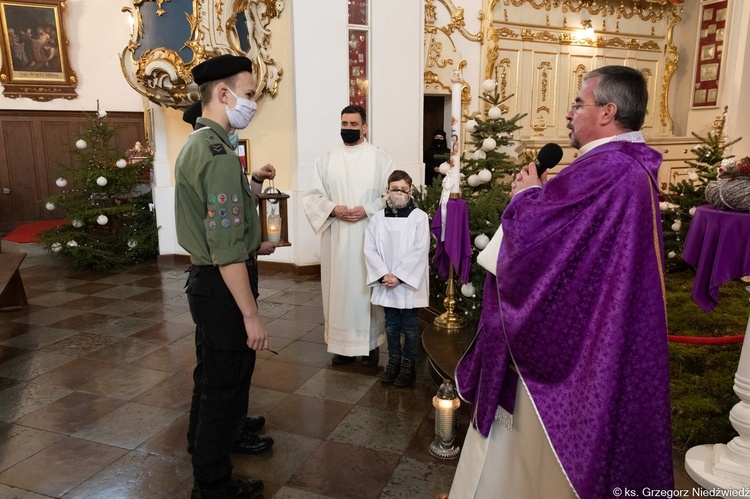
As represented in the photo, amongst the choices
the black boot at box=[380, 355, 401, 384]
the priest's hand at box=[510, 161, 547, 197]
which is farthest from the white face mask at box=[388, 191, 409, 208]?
the priest's hand at box=[510, 161, 547, 197]

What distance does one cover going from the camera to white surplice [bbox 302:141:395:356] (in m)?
4.22


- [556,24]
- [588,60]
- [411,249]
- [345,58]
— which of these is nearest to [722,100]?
[588,60]

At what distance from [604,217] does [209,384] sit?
1791 mm

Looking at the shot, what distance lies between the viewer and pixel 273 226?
3.02m

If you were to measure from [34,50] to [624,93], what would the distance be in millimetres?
10854

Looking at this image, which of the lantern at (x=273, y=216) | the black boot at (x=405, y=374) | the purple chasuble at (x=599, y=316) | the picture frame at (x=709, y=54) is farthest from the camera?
the picture frame at (x=709, y=54)

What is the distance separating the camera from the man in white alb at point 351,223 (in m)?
4.21

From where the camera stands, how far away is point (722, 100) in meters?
11.1

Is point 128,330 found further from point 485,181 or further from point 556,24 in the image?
point 556,24

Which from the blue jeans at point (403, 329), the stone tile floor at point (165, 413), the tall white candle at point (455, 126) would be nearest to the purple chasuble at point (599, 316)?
the stone tile floor at point (165, 413)

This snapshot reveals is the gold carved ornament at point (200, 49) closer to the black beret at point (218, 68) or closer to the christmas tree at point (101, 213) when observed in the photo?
the christmas tree at point (101, 213)

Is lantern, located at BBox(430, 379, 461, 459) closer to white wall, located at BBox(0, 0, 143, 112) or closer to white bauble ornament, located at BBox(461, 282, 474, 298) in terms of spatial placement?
Result: white bauble ornament, located at BBox(461, 282, 474, 298)

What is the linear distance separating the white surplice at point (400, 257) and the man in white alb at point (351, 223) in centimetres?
30

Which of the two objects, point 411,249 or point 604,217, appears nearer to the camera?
point 604,217
